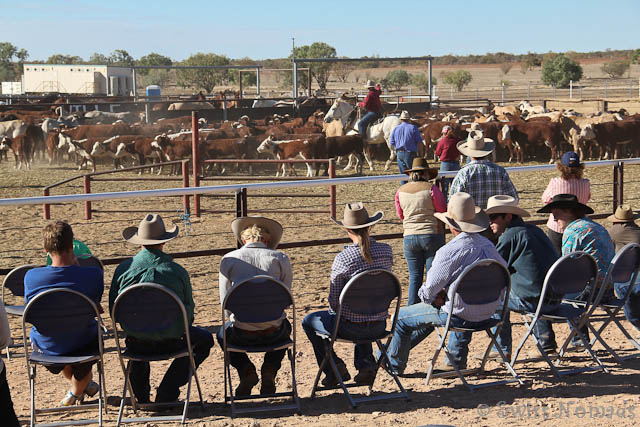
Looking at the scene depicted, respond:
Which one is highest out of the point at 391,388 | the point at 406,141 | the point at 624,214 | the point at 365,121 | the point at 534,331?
the point at 365,121

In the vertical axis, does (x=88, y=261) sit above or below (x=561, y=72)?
below

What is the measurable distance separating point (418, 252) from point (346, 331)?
2.00 meters

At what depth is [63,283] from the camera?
14.9 feet

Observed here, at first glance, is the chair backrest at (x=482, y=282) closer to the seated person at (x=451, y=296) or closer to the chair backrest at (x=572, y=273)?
the seated person at (x=451, y=296)

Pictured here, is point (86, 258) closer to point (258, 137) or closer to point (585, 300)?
point (585, 300)

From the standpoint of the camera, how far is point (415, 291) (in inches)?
262

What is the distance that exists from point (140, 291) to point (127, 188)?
13.4 m

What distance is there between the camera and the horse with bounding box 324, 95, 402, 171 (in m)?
21.0

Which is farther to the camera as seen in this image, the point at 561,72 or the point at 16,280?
the point at 561,72

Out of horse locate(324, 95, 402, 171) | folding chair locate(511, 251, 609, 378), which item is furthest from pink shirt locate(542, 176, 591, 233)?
horse locate(324, 95, 402, 171)

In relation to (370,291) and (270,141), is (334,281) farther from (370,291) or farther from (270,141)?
(270,141)

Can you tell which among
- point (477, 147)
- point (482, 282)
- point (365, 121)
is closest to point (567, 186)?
point (477, 147)

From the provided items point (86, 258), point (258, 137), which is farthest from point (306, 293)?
point (258, 137)

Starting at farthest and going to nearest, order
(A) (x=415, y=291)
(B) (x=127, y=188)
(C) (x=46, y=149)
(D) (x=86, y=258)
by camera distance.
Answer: (C) (x=46, y=149), (B) (x=127, y=188), (A) (x=415, y=291), (D) (x=86, y=258)
